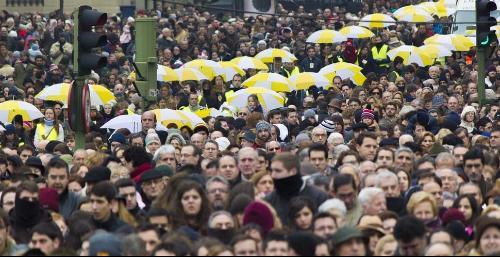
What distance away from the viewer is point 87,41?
20.7 metres

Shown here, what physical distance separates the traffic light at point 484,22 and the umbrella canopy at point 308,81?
21.6ft

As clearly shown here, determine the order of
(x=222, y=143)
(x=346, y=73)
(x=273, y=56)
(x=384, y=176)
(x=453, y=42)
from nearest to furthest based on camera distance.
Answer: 1. (x=384, y=176)
2. (x=222, y=143)
3. (x=346, y=73)
4. (x=453, y=42)
5. (x=273, y=56)

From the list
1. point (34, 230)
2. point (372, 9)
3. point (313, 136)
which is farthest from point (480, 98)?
point (372, 9)

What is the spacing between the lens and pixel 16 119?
28.3 meters

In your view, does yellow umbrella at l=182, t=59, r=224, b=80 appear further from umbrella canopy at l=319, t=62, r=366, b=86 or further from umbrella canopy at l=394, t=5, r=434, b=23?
umbrella canopy at l=394, t=5, r=434, b=23

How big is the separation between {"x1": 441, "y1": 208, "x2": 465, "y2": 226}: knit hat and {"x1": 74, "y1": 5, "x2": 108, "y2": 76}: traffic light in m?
5.20

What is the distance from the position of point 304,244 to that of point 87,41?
22.5 feet

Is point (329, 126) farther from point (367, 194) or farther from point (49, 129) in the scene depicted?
point (367, 194)

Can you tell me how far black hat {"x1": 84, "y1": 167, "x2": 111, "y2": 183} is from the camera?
1814cm

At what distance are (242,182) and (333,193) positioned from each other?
2.43 feet

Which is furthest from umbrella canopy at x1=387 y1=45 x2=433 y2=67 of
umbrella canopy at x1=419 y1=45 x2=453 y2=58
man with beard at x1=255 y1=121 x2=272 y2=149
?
man with beard at x1=255 y1=121 x2=272 y2=149

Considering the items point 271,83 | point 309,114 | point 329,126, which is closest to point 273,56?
point 271,83

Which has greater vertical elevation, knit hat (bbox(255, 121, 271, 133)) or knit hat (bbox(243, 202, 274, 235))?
knit hat (bbox(255, 121, 271, 133))

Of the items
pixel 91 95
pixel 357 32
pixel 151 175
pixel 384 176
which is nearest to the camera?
pixel 384 176
